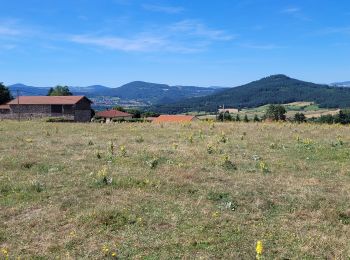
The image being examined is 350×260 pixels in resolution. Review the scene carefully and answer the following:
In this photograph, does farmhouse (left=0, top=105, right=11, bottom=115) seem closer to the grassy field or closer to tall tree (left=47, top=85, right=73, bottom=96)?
tall tree (left=47, top=85, right=73, bottom=96)

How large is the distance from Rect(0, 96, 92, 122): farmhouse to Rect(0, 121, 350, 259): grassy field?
60726 mm

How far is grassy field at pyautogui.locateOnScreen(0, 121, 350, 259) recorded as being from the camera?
8.59 metres

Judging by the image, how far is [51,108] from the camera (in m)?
80.5

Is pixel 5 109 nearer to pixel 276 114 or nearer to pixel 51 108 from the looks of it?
pixel 51 108

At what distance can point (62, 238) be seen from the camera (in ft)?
29.7

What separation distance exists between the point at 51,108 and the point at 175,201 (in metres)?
73.4

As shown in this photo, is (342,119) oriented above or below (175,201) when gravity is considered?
above

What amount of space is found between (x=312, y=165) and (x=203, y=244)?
8.61 meters

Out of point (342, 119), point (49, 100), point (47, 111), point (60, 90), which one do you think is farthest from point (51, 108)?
point (342, 119)

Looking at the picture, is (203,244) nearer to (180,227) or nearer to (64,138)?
(180,227)

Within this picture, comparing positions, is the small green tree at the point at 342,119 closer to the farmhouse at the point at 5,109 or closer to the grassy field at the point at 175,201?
the grassy field at the point at 175,201

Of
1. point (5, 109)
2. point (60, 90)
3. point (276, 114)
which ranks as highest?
point (60, 90)

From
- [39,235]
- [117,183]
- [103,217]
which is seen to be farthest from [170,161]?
[39,235]

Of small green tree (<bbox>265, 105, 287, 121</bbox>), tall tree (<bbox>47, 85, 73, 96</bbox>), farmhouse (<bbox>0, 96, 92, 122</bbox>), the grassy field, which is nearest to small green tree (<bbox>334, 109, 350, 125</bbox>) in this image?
small green tree (<bbox>265, 105, 287, 121</bbox>)
